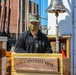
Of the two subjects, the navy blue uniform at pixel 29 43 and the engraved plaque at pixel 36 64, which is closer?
the engraved plaque at pixel 36 64

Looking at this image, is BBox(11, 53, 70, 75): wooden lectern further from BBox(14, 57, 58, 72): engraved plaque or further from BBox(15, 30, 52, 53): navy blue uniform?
BBox(15, 30, 52, 53): navy blue uniform

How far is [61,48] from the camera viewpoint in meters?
4.49

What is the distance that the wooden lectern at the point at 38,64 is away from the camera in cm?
242

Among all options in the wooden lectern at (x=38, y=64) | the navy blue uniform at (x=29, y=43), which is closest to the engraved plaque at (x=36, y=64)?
the wooden lectern at (x=38, y=64)

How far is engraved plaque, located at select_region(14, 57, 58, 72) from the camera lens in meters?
2.42

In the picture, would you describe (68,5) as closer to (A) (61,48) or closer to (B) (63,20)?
(B) (63,20)

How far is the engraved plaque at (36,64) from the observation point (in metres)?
2.42

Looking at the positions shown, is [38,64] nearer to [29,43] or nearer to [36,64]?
[36,64]

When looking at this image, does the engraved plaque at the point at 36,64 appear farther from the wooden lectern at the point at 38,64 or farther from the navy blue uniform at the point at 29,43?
the navy blue uniform at the point at 29,43

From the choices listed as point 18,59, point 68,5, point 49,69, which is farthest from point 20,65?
A: point 68,5

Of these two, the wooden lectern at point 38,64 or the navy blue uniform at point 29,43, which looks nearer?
the wooden lectern at point 38,64

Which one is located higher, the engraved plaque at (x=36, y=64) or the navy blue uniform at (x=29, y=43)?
the navy blue uniform at (x=29, y=43)

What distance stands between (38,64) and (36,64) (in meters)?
0.02

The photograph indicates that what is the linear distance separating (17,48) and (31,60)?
47cm
